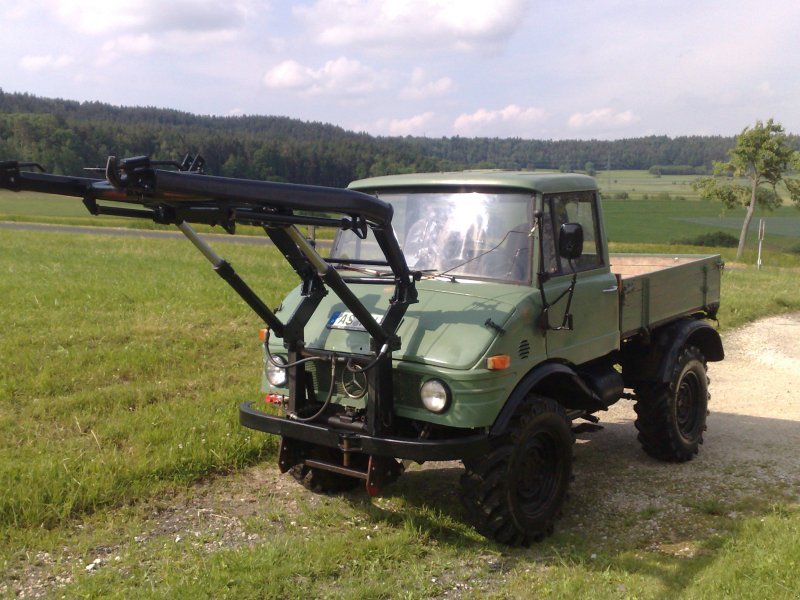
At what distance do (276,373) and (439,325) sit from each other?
1.30 meters

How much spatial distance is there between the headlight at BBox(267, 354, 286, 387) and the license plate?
1.64 feet

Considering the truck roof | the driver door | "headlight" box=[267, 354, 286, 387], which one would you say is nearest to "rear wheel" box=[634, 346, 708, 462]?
the driver door

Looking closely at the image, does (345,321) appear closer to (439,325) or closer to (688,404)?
(439,325)

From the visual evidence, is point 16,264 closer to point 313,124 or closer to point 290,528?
point 290,528

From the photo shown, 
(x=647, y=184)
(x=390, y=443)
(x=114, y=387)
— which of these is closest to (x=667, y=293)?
(x=390, y=443)

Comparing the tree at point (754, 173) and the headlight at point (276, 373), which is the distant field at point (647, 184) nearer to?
the tree at point (754, 173)

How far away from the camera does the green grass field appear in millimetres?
4742

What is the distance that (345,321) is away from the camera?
5348 millimetres

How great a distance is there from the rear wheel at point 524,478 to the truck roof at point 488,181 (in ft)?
4.89

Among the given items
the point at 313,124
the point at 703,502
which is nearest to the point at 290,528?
the point at 703,502

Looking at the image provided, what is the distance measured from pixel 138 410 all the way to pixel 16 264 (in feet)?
35.5

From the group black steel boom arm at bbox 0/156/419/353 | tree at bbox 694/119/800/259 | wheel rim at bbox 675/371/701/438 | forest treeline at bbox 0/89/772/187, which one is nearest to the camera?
black steel boom arm at bbox 0/156/419/353

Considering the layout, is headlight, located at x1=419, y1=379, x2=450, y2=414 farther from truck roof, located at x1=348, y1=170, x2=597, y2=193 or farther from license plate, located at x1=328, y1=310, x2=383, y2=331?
truck roof, located at x1=348, y1=170, x2=597, y2=193

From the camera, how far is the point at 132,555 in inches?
202
